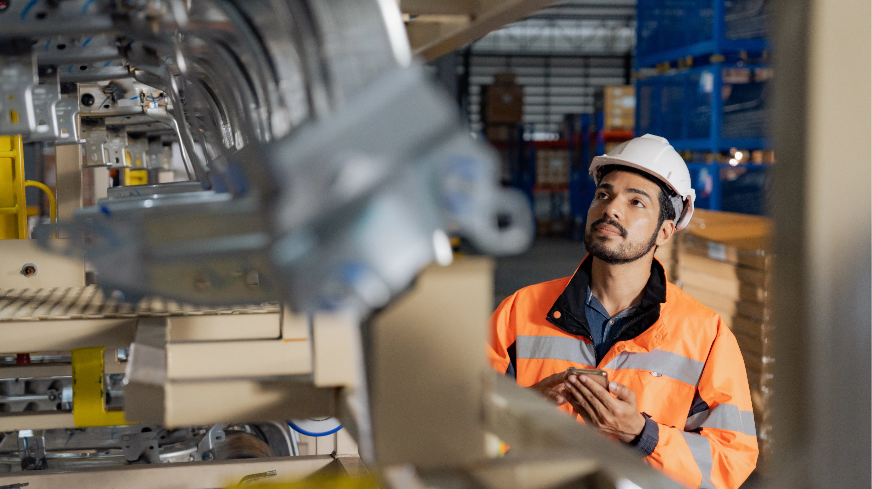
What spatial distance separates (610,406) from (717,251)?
2541 millimetres

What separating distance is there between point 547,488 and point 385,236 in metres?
0.37

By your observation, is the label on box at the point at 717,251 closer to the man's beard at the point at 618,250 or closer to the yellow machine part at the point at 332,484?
the man's beard at the point at 618,250

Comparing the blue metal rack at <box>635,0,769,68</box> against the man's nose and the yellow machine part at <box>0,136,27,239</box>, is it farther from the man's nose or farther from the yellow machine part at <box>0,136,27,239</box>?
the yellow machine part at <box>0,136,27,239</box>

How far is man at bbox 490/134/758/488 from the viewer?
1.87 metres

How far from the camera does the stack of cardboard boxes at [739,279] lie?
365 cm

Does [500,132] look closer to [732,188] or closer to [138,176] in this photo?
[732,188]

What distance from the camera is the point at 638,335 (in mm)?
2127

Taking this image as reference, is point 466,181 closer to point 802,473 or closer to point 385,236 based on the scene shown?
point 385,236

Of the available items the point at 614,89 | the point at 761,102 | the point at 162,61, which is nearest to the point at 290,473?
the point at 162,61

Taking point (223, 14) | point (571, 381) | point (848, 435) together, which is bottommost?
point (571, 381)

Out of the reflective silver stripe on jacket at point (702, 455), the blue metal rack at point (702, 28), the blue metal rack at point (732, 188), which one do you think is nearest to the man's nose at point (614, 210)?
the reflective silver stripe on jacket at point (702, 455)

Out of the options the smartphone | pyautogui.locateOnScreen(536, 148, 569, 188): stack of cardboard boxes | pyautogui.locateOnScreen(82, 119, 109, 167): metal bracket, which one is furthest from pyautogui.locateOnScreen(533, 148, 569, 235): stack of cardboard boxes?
the smartphone

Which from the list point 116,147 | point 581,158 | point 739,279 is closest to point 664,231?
point 739,279

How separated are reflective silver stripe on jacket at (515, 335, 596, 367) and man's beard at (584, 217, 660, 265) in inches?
11.2
